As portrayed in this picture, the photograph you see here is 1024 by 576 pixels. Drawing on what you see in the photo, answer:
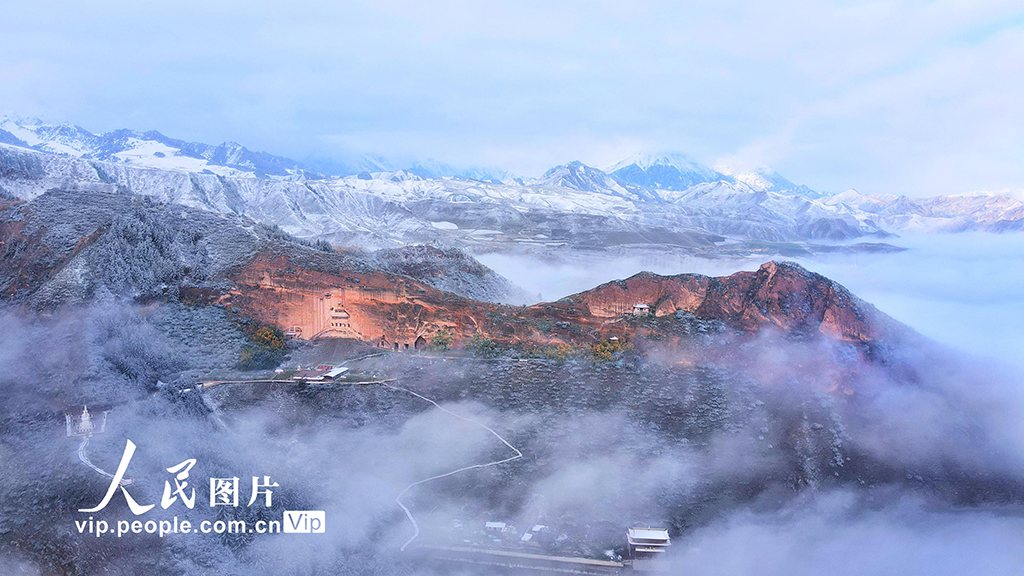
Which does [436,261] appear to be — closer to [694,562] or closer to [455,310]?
[455,310]

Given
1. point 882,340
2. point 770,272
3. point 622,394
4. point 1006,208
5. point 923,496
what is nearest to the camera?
point 923,496

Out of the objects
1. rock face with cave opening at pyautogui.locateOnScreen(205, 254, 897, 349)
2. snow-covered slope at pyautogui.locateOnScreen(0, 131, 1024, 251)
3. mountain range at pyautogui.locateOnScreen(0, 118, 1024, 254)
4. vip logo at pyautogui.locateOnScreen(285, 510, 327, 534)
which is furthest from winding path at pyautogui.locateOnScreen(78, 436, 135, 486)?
mountain range at pyautogui.locateOnScreen(0, 118, 1024, 254)

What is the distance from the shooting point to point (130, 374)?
1864cm

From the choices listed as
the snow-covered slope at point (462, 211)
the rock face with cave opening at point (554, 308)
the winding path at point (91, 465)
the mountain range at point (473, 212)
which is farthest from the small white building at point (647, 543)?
the mountain range at point (473, 212)

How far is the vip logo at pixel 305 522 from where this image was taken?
1490 cm

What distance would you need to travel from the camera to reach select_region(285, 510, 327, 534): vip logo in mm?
14898

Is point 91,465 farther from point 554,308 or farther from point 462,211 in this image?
point 462,211

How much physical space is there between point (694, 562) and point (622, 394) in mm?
6747

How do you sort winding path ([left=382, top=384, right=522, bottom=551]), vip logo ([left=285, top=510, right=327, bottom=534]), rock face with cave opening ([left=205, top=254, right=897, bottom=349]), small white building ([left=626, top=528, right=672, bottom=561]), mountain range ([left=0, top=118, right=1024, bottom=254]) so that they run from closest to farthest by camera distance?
1. small white building ([left=626, top=528, right=672, bottom=561])
2. vip logo ([left=285, top=510, right=327, bottom=534])
3. winding path ([left=382, top=384, right=522, bottom=551])
4. rock face with cave opening ([left=205, top=254, right=897, bottom=349])
5. mountain range ([left=0, top=118, right=1024, bottom=254])

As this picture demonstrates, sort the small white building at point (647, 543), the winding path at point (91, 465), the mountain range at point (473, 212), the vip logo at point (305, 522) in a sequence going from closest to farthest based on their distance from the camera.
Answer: the winding path at point (91, 465) → the small white building at point (647, 543) → the vip logo at point (305, 522) → the mountain range at point (473, 212)

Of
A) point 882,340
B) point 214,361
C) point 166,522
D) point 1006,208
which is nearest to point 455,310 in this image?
point 214,361

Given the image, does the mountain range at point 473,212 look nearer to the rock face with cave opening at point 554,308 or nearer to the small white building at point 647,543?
the rock face with cave opening at point 554,308

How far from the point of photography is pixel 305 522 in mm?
15125

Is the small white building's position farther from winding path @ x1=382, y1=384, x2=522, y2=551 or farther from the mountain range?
the mountain range
